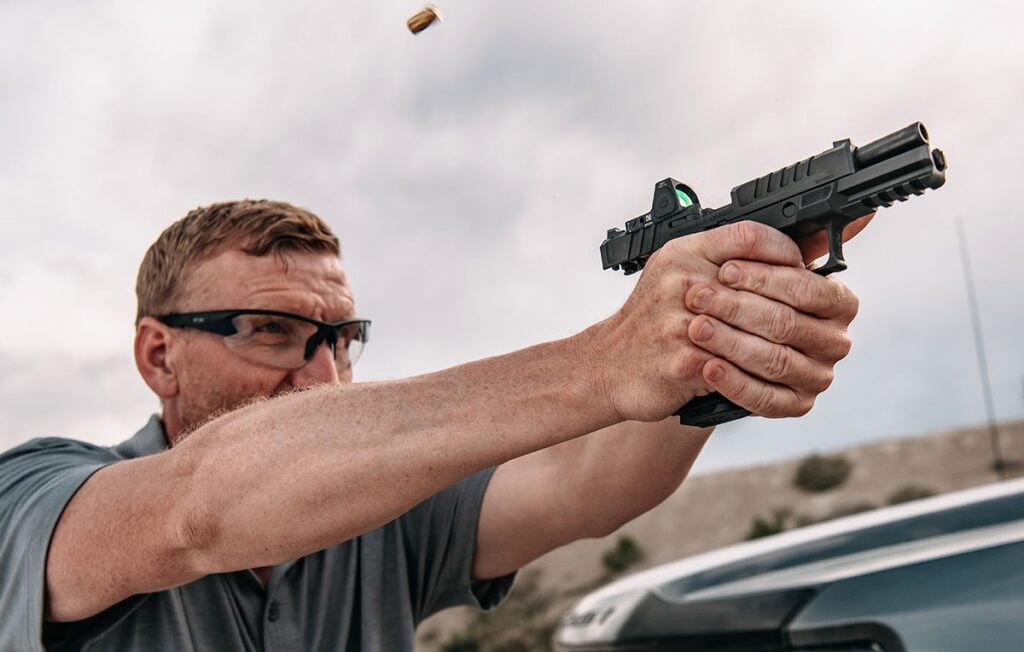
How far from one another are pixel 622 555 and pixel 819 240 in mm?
24768

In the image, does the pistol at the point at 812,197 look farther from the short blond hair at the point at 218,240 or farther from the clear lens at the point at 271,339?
the short blond hair at the point at 218,240

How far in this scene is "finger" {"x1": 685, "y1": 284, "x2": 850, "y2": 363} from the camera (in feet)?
6.36

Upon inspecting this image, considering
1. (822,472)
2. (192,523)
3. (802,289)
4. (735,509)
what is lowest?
(735,509)

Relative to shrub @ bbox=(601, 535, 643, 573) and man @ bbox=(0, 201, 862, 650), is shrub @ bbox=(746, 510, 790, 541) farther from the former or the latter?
man @ bbox=(0, 201, 862, 650)

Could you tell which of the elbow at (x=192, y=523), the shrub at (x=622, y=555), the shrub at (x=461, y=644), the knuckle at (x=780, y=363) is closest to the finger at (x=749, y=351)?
the knuckle at (x=780, y=363)

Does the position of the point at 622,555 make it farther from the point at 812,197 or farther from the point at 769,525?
the point at 812,197

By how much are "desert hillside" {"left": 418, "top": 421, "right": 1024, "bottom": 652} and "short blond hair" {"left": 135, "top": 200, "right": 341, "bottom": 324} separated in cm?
1981

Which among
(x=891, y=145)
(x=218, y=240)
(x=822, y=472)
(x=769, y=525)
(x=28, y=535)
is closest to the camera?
(x=891, y=145)

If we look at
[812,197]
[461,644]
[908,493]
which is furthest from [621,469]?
[908,493]

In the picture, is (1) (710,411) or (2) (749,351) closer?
(2) (749,351)

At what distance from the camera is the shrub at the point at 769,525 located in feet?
82.0

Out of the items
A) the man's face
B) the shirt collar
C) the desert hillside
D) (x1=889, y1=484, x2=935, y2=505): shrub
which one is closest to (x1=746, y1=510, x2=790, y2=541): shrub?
the desert hillside

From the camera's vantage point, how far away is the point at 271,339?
10.6 feet

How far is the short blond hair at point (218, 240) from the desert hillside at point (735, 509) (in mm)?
19806
